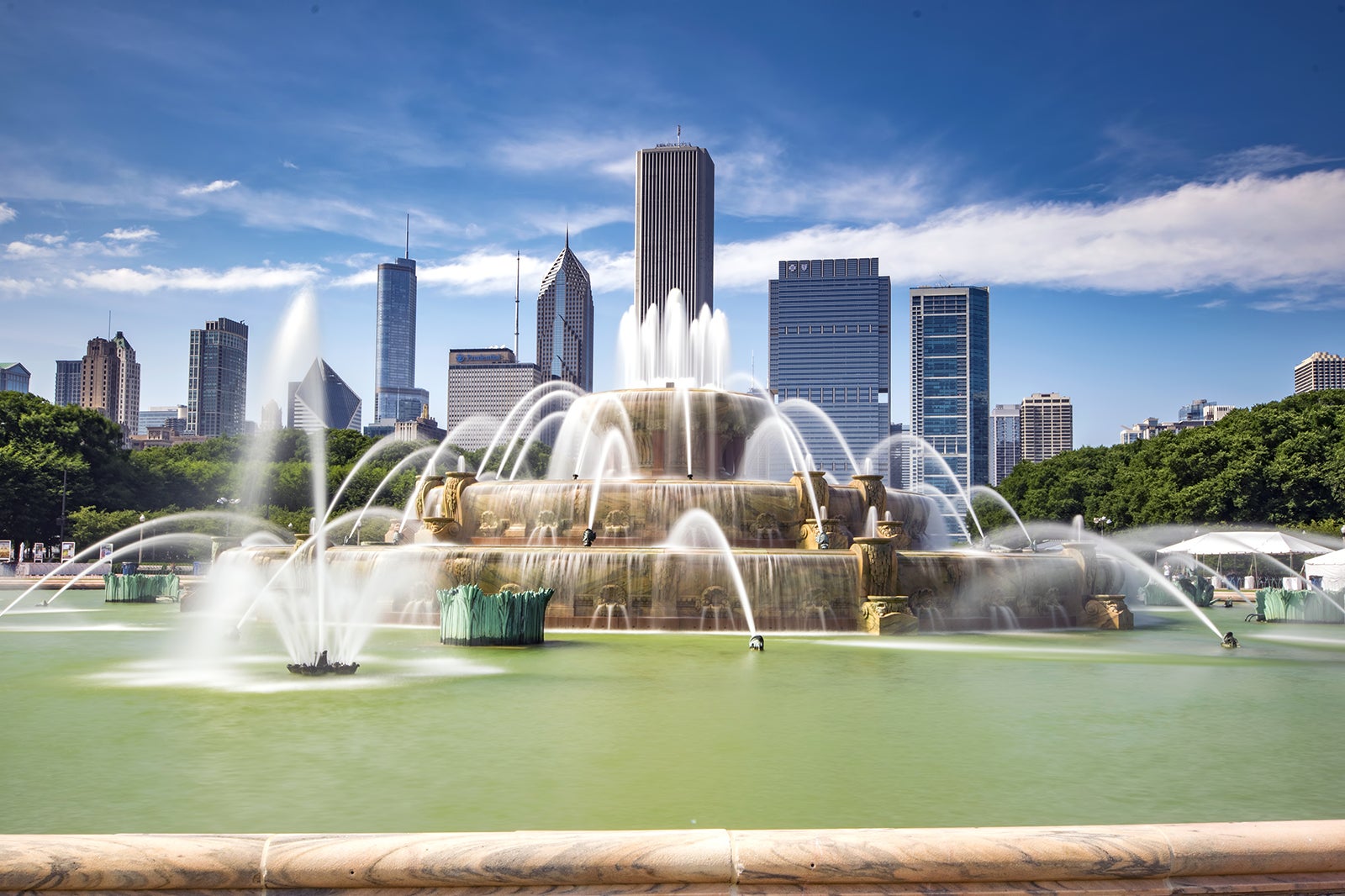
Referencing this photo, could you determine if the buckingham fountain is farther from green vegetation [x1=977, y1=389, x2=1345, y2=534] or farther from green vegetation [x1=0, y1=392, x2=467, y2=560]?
green vegetation [x1=0, y1=392, x2=467, y2=560]

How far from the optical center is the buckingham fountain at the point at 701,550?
72.3ft

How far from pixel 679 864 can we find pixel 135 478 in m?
83.1

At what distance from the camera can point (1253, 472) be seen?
196ft

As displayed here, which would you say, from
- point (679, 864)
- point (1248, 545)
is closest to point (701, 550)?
point (679, 864)

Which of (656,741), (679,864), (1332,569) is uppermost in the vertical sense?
(679,864)

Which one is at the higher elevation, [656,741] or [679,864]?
[679,864]

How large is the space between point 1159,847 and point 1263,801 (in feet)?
12.3

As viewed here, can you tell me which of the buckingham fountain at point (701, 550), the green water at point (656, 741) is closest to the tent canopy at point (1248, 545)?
the buckingham fountain at point (701, 550)

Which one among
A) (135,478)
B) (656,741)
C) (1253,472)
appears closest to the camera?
(656,741)

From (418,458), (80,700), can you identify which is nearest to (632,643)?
(80,700)

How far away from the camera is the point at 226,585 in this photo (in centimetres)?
2738

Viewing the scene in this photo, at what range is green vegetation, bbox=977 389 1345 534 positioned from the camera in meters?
58.4

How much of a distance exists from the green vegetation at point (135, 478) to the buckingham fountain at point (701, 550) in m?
36.4

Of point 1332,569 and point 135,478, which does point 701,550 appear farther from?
point 135,478
